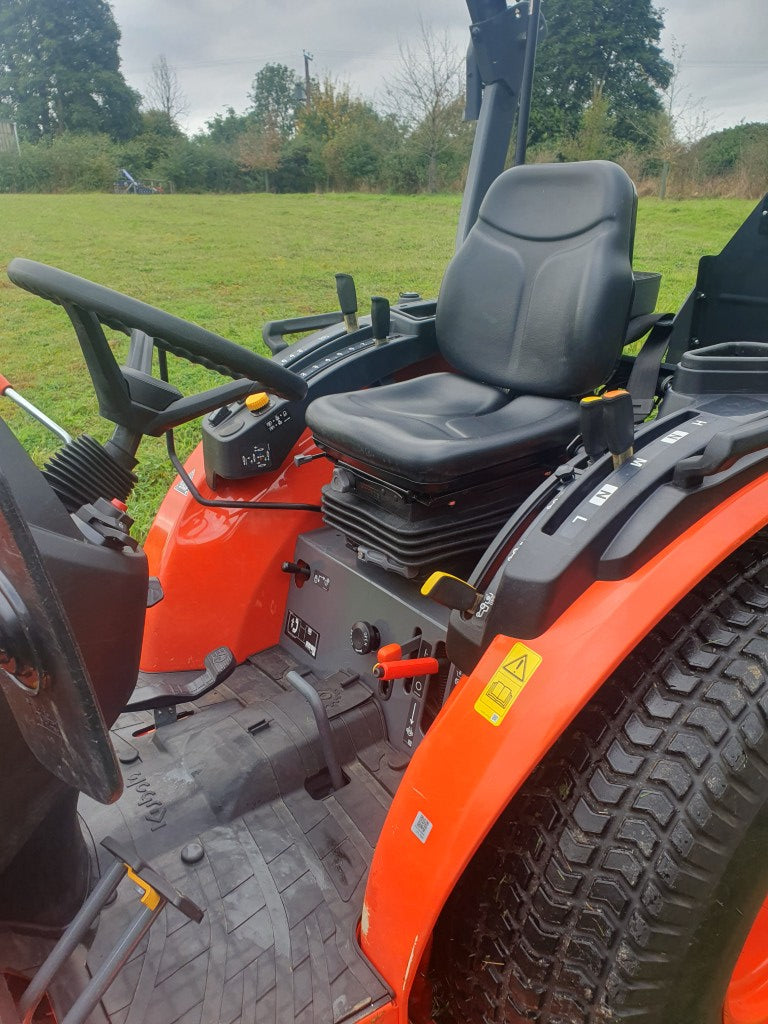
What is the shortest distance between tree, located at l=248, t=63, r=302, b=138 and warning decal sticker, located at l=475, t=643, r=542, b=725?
3.59m

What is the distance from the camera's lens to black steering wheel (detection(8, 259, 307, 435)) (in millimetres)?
986

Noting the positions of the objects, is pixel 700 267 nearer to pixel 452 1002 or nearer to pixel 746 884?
pixel 746 884

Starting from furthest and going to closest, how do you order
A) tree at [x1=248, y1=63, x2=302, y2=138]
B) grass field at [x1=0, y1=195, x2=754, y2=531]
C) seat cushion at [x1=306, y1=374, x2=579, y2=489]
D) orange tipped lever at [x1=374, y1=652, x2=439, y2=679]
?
tree at [x1=248, y1=63, x2=302, y2=138]
grass field at [x1=0, y1=195, x2=754, y2=531]
seat cushion at [x1=306, y1=374, x2=579, y2=489]
orange tipped lever at [x1=374, y1=652, x2=439, y2=679]

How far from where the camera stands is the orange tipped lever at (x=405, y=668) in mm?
1342

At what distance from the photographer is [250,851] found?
1.33 metres

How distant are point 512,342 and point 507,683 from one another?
1.13 meters

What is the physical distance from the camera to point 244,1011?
108cm

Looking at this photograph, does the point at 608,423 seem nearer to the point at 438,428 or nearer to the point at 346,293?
the point at 438,428

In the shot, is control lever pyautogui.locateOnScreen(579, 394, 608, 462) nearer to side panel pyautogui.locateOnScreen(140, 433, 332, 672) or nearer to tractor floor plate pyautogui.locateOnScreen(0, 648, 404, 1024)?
tractor floor plate pyautogui.locateOnScreen(0, 648, 404, 1024)

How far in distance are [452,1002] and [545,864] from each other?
30 centimetres

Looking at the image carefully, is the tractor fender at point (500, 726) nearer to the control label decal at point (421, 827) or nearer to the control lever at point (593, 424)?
the control label decal at point (421, 827)

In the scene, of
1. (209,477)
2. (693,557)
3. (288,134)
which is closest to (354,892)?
(693,557)

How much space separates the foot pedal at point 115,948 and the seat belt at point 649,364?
1.29 meters

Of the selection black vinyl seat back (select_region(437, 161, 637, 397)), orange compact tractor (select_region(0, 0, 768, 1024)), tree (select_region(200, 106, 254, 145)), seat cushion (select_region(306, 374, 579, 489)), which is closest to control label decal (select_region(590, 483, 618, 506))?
orange compact tractor (select_region(0, 0, 768, 1024))
